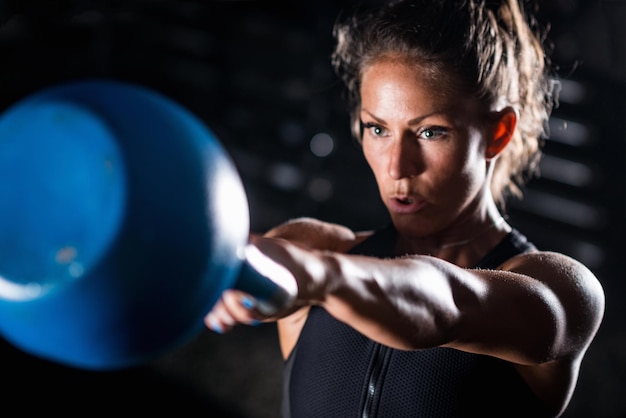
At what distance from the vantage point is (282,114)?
3.79m

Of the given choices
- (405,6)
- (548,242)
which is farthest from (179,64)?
(405,6)

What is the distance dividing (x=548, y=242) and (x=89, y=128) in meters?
3.02

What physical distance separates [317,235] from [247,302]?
54cm

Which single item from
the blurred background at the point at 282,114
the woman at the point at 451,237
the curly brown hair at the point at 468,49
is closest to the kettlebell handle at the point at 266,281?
the woman at the point at 451,237

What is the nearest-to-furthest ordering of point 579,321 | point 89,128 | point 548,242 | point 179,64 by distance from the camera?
point 89,128
point 579,321
point 548,242
point 179,64

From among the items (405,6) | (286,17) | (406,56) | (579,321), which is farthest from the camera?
(286,17)

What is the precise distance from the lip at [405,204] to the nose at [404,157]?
0.05 meters

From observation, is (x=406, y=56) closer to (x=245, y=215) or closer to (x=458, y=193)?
(x=458, y=193)

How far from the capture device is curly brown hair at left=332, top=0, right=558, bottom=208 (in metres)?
1.00

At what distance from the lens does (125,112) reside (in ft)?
1.94

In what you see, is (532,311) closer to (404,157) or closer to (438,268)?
(438,268)

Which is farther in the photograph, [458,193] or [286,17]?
[286,17]

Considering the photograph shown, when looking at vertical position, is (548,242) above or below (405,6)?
below

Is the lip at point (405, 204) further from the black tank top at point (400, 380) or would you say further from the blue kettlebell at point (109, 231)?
the blue kettlebell at point (109, 231)
